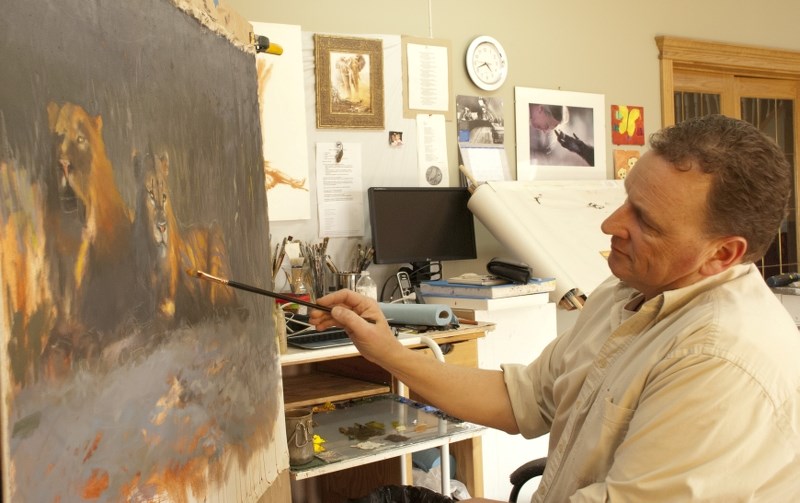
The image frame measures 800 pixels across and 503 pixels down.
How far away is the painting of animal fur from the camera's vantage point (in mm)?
651

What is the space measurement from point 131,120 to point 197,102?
22cm

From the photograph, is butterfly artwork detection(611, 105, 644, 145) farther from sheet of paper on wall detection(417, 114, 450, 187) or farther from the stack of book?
the stack of book

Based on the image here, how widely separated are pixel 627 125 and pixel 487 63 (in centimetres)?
86

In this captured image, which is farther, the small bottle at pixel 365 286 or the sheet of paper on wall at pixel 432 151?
the sheet of paper on wall at pixel 432 151

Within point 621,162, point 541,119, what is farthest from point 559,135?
point 621,162

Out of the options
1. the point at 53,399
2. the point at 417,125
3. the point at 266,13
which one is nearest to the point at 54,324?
the point at 53,399

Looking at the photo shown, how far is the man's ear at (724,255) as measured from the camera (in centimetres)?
108

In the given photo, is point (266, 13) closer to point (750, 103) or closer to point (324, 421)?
point (324, 421)

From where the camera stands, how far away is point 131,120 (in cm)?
86

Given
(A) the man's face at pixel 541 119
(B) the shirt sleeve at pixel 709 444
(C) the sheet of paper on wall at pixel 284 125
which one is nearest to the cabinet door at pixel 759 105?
(A) the man's face at pixel 541 119

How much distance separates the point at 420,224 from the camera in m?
2.81

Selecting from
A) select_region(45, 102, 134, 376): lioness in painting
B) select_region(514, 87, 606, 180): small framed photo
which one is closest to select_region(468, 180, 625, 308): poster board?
select_region(514, 87, 606, 180): small framed photo

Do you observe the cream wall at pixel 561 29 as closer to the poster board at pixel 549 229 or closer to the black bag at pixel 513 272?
the poster board at pixel 549 229

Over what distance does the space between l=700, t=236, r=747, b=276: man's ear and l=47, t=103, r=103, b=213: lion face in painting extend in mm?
836
